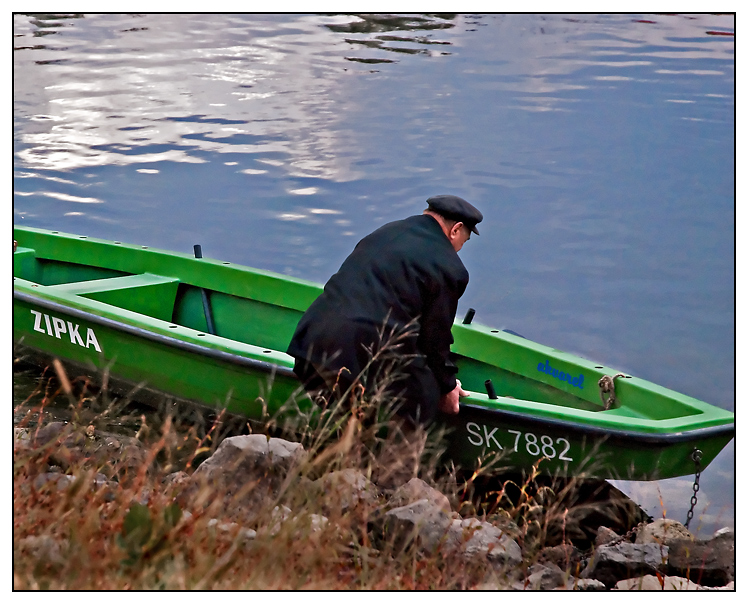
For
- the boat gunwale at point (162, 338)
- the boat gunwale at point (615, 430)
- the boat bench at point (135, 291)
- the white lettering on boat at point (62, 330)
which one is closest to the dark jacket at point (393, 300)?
the boat gunwale at point (615, 430)

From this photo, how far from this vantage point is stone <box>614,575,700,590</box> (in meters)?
3.24

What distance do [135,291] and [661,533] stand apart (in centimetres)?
438

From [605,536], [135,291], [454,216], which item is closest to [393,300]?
[454,216]

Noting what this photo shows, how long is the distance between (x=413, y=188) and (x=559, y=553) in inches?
425

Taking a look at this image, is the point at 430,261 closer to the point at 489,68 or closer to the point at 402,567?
the point at 402,567

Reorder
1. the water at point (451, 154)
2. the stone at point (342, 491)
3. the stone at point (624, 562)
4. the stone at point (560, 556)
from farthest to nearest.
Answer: the water at point (451, 154)
the stone at point (560, 556)
the stone at point (624, 562)
the stone at point (342, 491)

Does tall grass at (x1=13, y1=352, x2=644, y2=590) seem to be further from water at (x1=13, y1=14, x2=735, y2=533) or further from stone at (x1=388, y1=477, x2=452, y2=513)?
water at (x1=13, y1=14, x2=735, y2=533)

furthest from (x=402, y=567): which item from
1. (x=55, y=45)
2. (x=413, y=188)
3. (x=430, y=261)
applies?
(x=55, y=45)

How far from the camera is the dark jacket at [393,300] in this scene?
13.5ft

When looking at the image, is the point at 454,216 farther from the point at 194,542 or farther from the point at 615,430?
the point at 194,542

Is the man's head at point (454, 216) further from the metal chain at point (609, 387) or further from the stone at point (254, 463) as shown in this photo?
the stone at point (254, 463)

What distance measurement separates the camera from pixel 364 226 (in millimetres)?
12844

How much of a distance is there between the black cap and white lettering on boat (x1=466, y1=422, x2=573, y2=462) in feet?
3.56

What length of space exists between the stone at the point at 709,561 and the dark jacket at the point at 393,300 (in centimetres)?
131
